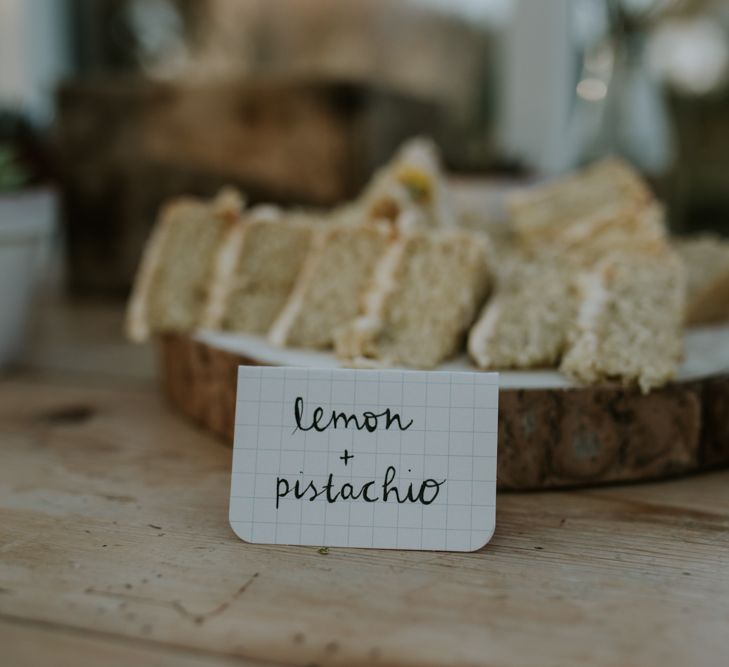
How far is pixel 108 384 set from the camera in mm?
1954

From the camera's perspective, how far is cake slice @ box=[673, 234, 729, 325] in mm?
1685

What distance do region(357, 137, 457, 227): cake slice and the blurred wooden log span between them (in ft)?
2.93

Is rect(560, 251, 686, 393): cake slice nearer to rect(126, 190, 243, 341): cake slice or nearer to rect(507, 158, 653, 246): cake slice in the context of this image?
rect(507, 158, 653, 246): cake slice

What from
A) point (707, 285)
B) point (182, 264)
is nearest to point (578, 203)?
point (707, 285)

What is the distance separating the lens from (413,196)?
173cm

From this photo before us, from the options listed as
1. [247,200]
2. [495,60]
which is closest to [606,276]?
[247,200]

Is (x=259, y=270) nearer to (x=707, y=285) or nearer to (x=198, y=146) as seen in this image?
(x=707, y=285)

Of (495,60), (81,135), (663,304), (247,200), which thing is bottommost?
(663,304)

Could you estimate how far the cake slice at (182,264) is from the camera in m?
1.62

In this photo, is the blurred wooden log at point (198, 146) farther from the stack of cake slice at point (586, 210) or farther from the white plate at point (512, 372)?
the white plate at point (512, 372)

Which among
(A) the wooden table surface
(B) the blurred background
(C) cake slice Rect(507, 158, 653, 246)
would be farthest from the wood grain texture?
(B) the blurred background

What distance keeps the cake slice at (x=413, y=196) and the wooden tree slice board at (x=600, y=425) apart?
43cm

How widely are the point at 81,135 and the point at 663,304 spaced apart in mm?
2528

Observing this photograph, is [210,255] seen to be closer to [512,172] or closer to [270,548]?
A: [270,548]
